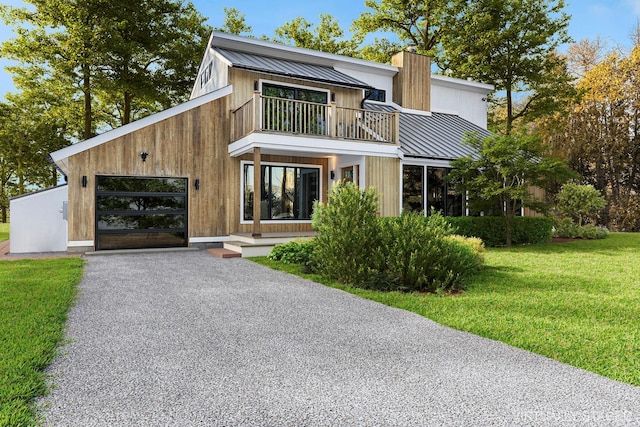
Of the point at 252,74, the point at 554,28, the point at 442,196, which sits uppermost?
the point at 554,28

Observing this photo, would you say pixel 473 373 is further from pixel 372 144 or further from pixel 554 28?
pixel 554 28

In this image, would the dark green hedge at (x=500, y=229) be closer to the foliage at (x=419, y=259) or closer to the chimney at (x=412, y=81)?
the foliage at (x=419, y=259)

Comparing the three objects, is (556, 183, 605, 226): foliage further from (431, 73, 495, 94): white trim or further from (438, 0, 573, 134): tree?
(438, 0, 573, 134): tree

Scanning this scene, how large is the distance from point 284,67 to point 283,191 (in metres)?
4.17

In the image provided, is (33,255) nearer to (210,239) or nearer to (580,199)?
(210,239)

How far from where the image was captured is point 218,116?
41.8 feet

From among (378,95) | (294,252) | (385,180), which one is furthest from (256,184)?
(378,95)

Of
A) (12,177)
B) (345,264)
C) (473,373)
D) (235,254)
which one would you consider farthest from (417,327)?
A: (12,177)

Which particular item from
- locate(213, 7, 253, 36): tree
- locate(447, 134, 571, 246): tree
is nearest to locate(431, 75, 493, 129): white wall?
locate(447, 134, 571, 246): tree

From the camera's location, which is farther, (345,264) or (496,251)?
(496,251)

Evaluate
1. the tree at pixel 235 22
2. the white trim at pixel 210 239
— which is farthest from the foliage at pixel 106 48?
the white trim at pixel 210 239

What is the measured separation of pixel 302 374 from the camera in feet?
10.8

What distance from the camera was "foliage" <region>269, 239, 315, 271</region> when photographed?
961 cm

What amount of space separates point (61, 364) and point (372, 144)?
10.8m
